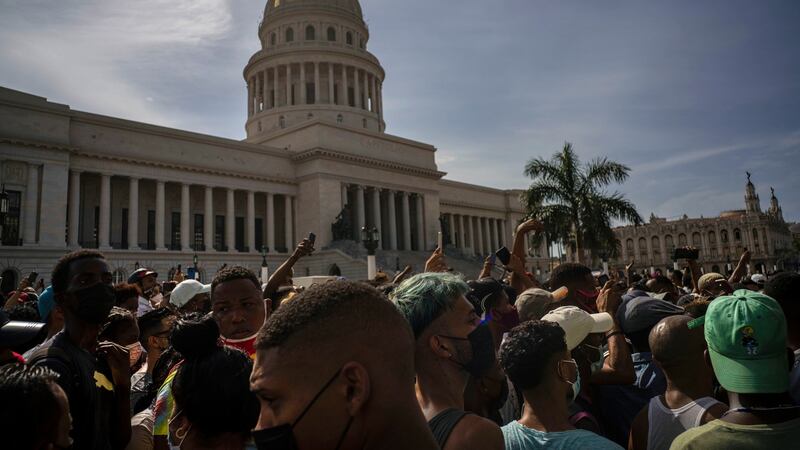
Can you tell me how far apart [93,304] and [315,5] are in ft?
214

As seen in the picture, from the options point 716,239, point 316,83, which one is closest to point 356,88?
point 316,83

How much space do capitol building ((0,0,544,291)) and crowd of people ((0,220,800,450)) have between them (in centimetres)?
2707

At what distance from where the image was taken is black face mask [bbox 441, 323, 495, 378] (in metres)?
2.61

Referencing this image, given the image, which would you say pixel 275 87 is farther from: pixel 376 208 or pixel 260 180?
pixel 376 208

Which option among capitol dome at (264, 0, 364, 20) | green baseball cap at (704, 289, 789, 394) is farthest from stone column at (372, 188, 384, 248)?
green baseball cap at (704, 289, 789, 394)

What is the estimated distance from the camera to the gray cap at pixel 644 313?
3.88 metres

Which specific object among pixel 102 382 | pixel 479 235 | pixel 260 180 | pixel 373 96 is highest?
pixel 373 96

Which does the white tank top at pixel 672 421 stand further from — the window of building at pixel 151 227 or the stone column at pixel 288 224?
the stone column at pixel 288 224

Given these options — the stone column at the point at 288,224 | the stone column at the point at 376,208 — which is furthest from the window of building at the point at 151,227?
the stone column at the point at 376,208

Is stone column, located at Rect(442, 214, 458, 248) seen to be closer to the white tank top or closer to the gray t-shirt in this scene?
the white tank top

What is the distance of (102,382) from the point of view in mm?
3199

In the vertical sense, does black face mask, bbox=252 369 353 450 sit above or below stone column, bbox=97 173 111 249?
below

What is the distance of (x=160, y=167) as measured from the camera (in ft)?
128

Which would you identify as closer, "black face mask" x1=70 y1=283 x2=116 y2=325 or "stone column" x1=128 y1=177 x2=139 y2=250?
"black face mask" x1=70 y1=283 x2=116 y2=325
